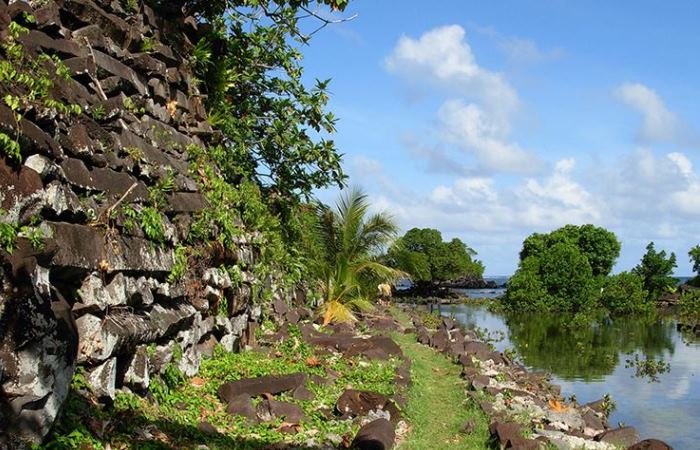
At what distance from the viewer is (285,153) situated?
45.1 feet

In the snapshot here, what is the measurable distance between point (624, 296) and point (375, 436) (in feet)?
111

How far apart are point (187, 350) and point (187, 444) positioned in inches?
93.1

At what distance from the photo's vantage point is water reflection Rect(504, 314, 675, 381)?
19.2 meters

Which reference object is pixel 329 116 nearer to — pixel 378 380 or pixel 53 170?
pixel 378 380

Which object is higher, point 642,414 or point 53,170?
point 53,170

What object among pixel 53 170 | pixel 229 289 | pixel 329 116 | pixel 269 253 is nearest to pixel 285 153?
pixel 329 116

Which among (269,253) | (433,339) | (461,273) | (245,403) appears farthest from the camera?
(461,273)

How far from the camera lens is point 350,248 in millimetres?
18062

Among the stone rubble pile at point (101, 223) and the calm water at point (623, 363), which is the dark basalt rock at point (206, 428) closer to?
the stone rubble pile at point (101, 223)

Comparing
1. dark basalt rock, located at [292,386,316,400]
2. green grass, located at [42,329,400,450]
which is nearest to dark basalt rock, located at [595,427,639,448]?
green grass, located at [42,329,400,450]

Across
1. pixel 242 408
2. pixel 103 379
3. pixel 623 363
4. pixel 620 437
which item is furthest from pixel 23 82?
pixel 623 363

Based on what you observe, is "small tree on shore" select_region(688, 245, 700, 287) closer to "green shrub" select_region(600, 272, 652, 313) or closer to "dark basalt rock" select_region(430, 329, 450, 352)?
"green shrub" select_region(600, 272, 652, 313)

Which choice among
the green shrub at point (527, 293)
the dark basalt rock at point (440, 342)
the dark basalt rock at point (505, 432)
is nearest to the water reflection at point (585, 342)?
the green shrub at point (527, 293)

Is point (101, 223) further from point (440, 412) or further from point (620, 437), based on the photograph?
point (620, 437)
